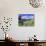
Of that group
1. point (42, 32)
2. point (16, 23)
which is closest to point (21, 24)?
point (16, 23)

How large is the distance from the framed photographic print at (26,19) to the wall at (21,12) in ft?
0.38

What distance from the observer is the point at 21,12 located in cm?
480

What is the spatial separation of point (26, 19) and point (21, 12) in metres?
0.31

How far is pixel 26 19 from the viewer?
4820 mm

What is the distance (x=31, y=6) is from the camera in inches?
189

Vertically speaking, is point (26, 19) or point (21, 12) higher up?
point (21, 12)

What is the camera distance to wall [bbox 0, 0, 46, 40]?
4.76 meters

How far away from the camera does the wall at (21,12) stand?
476 centimetres

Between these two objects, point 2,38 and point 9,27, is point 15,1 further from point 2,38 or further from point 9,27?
point 2,38

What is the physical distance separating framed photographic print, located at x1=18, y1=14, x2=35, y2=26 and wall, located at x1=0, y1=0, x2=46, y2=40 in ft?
0.38

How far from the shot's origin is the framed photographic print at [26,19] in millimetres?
4809

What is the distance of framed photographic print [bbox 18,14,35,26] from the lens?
15.8 feet

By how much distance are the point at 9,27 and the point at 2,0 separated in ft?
3.32

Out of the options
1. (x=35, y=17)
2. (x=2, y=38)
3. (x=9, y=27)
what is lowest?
(x=2, y=38)
